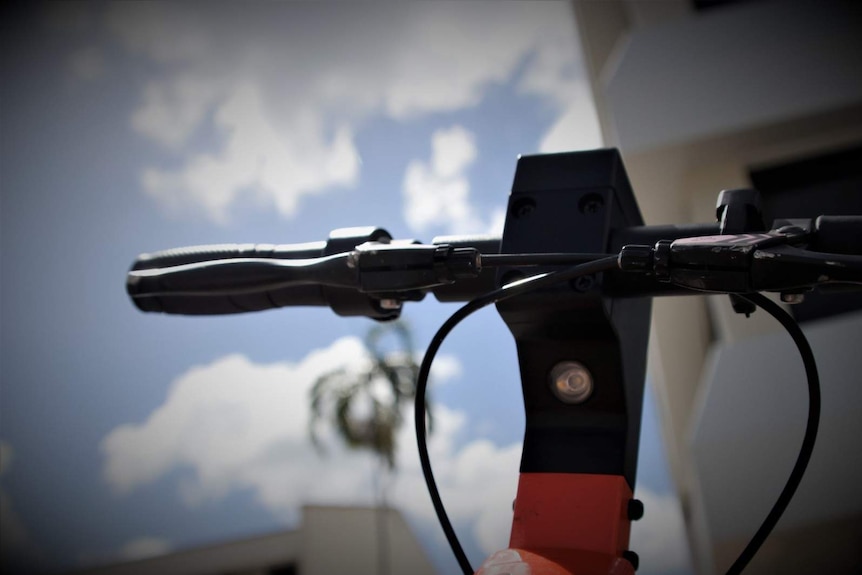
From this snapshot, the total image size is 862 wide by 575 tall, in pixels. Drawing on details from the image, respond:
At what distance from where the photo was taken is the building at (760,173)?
304 cm

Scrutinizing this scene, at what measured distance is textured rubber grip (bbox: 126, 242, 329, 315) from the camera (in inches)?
17.6

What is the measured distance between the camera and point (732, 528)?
3.32 metres

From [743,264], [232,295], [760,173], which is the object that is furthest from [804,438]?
[760,173]

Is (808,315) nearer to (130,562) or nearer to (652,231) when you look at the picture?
(652,231)

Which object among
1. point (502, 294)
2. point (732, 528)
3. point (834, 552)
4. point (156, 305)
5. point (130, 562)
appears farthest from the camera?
point (130, 562)

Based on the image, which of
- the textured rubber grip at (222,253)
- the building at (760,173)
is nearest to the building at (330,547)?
the building at (760,173)

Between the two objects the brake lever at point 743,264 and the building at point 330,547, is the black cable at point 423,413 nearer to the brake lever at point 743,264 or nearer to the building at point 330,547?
the brake lever at point 743,264

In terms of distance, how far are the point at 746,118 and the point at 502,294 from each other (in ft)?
11.3

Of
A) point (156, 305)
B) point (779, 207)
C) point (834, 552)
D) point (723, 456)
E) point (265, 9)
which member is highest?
point (265, 9)

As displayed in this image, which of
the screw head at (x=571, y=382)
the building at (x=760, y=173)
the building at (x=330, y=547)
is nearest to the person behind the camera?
the screw head at (x=571, y=382)

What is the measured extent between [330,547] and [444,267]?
7.55 meters

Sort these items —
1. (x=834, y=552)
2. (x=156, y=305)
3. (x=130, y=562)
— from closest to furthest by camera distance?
(x=156, y=305) → (x=834, y=552) → (x=130, y=562)

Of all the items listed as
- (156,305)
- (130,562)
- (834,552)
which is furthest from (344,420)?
(156,305)

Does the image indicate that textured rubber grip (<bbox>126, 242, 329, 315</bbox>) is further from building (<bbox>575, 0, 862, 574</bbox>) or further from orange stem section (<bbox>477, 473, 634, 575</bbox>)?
building (<bbox>575, 0, 862, 574</bbox>)
